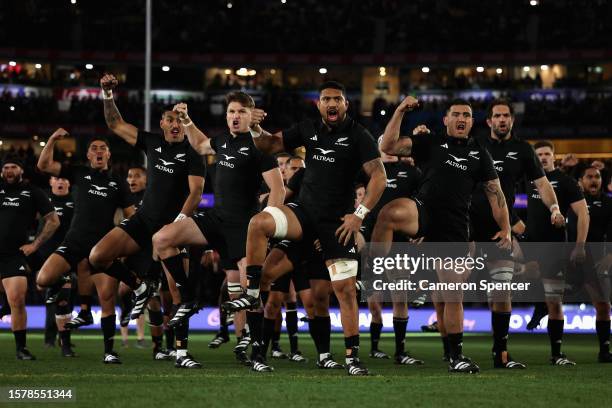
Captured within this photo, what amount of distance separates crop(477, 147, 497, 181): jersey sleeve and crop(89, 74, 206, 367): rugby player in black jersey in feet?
10.5

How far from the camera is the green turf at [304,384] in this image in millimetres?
8312

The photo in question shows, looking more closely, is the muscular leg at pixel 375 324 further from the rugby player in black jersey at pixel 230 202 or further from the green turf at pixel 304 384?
the rugby player in black jersey at pixel 230 202

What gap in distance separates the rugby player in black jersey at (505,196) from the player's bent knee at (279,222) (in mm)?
3006

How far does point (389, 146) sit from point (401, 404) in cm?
370

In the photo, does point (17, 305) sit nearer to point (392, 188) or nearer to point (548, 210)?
point (392, 188)

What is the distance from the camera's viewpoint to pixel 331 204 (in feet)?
35.9

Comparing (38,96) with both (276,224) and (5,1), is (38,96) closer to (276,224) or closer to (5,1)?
(5,1)

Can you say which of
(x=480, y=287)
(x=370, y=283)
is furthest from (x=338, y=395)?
(x=480, y=287)

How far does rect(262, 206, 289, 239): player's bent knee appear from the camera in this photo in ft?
34.8

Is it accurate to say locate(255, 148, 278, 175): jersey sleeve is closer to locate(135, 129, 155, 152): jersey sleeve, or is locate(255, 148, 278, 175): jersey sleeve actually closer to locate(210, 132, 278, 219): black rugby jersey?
locate(210, 132, 278, 219): black rugby jersey

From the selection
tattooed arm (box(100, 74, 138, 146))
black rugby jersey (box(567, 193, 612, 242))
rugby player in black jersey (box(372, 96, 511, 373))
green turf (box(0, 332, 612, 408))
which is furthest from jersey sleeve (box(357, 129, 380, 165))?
black rugby jersey (box(567, 193, 612, 242))

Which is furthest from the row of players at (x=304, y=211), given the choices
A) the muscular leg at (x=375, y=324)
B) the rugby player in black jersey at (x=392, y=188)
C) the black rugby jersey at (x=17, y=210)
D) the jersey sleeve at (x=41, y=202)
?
the muscular leg at (x=375, y=324)

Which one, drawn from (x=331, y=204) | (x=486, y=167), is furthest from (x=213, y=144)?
(x=486, y=167)

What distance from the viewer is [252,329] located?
1141 cm
